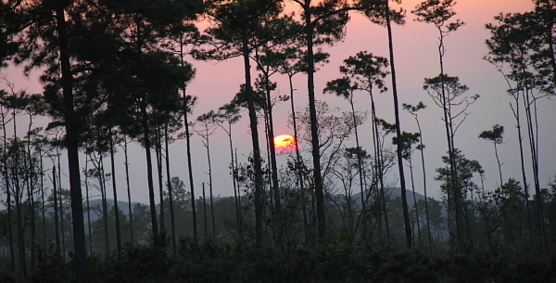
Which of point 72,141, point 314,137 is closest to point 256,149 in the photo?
point 314,137

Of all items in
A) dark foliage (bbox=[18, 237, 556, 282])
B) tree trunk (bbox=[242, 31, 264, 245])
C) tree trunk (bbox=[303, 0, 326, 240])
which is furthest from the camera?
tree trunk (bbox=[242, 31, 264, 245])

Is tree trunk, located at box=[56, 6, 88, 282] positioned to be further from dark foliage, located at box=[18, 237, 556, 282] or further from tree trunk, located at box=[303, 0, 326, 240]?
tree trunk, located at box=[303, 0, 326, 240]

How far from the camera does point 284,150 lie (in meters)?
30.0

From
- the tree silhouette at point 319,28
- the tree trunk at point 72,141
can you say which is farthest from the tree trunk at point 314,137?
the tree trunk at point 72,141

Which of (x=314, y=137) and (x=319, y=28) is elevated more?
(x=319, y=28)

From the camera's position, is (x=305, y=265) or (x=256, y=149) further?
(x=256, y=149)

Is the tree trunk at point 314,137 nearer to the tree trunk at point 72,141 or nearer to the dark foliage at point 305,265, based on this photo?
the dark foliage at point 305,265

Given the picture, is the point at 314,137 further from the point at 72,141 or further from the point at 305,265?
the point at 72,141

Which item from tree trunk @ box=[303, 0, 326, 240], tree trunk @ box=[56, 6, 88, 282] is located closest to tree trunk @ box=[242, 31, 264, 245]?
tree trunk @ box=[303, 0, 326, 240]

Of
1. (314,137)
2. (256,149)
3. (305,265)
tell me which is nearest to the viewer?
(305,265)

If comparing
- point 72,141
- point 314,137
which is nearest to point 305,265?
point 314,137

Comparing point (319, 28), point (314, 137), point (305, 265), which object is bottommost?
point (305, 265)

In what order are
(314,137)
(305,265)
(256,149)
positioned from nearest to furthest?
(305,265), (314,137), (256,149)

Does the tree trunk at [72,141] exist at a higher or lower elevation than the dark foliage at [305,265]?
higher
